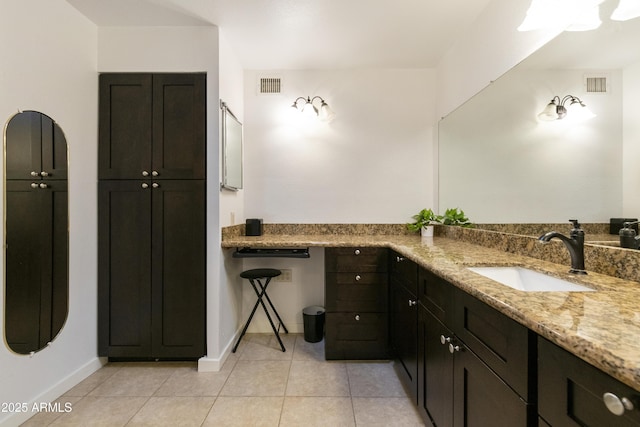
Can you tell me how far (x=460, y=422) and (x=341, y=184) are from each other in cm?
203

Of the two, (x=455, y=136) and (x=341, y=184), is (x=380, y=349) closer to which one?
(x=341, y=184)

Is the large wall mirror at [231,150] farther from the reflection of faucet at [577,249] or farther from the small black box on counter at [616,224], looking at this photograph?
the small black box on counter at [616,224]

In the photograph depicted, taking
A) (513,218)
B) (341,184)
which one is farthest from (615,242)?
(341,184)

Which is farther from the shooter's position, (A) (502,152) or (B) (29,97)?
(A) (502,152)

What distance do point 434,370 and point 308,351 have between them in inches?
50.3

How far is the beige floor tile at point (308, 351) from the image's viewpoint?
7.43ft

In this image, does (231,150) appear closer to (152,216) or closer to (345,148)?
(152,216)

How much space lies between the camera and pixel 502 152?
181cm

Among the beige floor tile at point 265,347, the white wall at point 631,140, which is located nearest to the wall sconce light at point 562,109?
the white wall at point 631,140

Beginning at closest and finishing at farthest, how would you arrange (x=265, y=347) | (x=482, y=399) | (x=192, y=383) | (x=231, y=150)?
(x=482, y=399), (x=192, y=383), (x=231, y=150), (x=265, y=347)

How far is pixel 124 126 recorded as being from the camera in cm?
209

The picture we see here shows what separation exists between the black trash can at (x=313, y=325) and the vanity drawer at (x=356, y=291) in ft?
1.39

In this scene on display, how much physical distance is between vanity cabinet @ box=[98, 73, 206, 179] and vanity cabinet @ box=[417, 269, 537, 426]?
70.3 inches

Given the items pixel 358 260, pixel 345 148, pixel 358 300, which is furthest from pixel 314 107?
pixel 358 300
